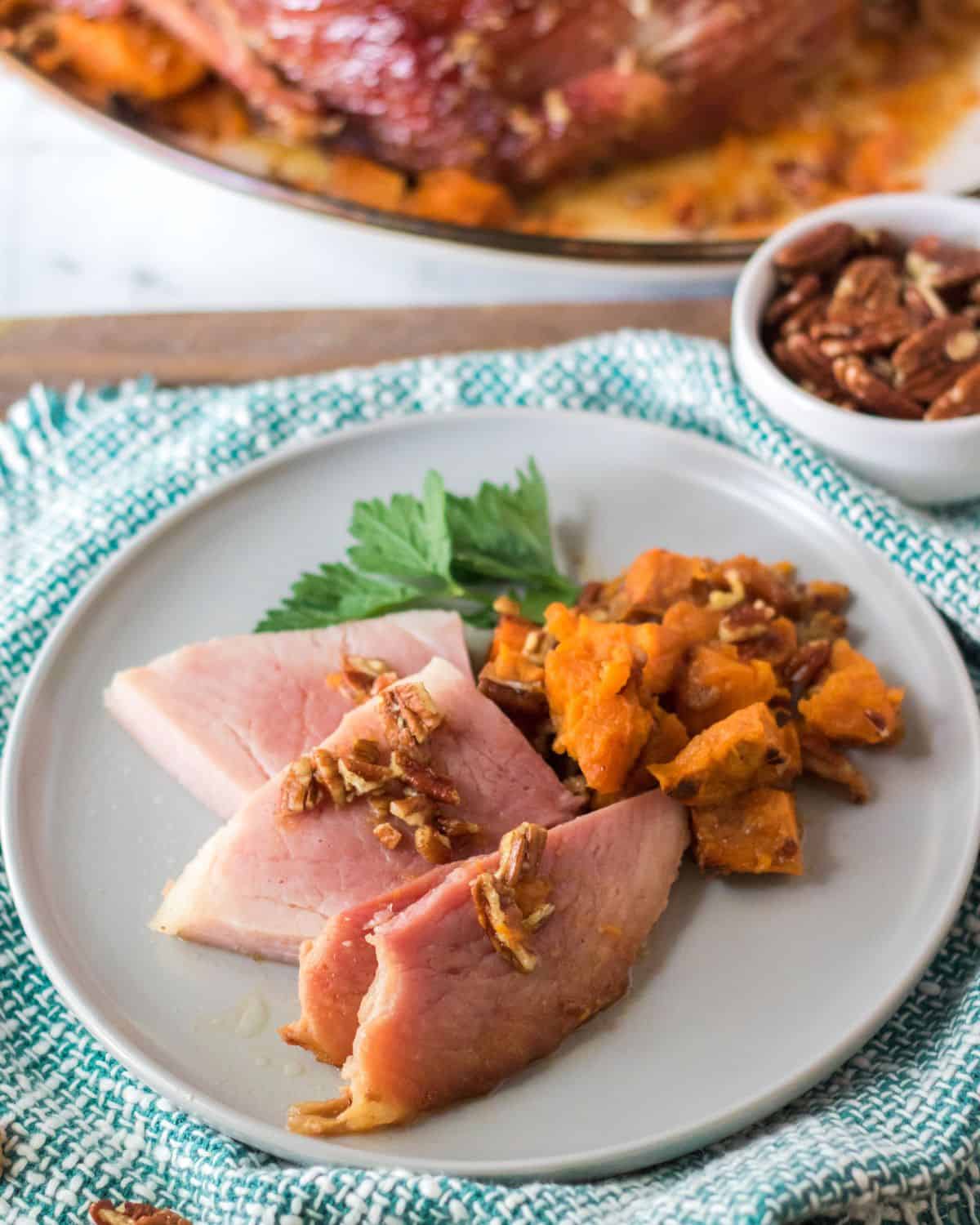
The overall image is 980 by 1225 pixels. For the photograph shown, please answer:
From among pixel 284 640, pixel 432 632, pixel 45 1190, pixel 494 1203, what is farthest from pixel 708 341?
pixel 45 1190

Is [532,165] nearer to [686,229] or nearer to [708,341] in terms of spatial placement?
[686,229]

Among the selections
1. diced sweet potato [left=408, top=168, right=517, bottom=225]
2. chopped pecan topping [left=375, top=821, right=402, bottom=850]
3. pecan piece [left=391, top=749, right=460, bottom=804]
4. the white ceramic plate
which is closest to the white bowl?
the white ceramic plate

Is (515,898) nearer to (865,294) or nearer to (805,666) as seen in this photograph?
(805,666)

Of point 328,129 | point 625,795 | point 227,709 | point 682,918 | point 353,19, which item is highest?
point 353,19

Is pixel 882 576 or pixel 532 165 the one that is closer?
pixel 882 576

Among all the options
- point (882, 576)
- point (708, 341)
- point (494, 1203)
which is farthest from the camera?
point (708, 341)

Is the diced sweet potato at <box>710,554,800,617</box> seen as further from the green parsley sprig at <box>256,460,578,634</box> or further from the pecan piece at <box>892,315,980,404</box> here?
the pecan piece at <box>892,315,980,404</box>

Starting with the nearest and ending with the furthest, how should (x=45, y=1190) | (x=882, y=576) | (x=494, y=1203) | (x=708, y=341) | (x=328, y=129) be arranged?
(x=494, y=1203)
(x=45, y=1190)
(x=882, y=576)
(x=708, y=341)
(x=328, y=129)

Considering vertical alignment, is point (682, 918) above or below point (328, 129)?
below
